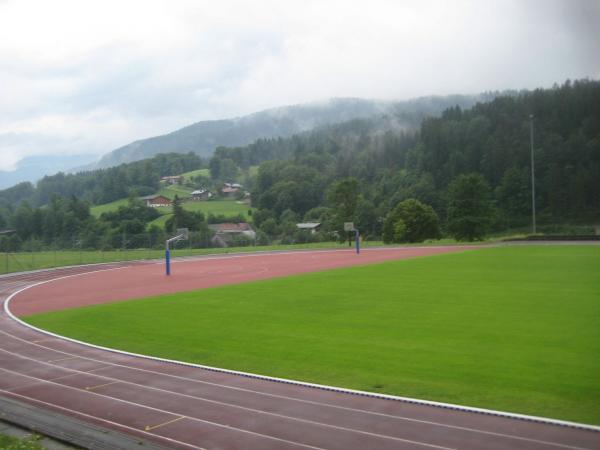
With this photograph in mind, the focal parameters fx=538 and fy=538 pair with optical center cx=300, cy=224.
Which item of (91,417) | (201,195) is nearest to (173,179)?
(201,195)

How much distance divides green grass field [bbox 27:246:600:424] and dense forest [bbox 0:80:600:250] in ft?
15.7

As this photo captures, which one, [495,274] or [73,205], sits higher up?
[73,205]

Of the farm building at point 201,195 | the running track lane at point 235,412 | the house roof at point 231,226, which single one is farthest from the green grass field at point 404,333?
the farm building at point 201,195

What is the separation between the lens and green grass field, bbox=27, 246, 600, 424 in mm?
9703

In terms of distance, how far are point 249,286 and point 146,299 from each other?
16.9 feet

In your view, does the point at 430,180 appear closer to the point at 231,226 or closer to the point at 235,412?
the point at 231,226

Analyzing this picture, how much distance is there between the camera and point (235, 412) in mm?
9031

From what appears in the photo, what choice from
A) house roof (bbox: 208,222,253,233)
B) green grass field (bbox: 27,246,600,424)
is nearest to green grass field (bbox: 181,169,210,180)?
house roof (bbox: 208,222,253,233)

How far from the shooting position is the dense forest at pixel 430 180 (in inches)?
880

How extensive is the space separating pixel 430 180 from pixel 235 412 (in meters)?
84.4

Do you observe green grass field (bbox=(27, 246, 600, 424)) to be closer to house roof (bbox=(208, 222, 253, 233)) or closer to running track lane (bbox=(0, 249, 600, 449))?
running track lane (bbox=(0, 249, 600, 449))

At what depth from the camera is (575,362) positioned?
10.6 metres

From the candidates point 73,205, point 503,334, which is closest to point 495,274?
point 503,334

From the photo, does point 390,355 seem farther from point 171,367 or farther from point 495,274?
point 495,274
